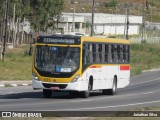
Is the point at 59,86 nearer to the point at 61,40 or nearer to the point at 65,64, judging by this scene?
the point at 65,64

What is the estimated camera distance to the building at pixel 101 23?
116000 mm

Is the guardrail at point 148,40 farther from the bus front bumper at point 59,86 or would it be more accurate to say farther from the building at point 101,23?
the bus front bumper at point 59,86

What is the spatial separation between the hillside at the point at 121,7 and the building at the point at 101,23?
26.3ft

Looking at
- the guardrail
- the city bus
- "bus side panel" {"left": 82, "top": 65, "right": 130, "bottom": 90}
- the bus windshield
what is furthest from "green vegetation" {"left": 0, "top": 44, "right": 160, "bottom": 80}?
the bus windshield

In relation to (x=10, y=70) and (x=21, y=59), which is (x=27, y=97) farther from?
(x=21, y=59)

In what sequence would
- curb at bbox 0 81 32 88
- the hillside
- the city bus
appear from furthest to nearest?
1. the hillside
2. curb at bbox 0 81 32 88
3. the city bus

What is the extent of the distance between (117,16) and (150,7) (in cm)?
3619

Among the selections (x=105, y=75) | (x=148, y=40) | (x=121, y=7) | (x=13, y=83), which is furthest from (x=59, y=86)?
(x=121, y=7)

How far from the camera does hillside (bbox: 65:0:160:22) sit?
459ft

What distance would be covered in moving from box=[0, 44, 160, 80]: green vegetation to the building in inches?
531

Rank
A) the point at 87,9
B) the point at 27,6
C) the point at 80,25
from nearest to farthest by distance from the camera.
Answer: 1. the point at 27,6
2. the point at 80,25
3. the point at 87,9

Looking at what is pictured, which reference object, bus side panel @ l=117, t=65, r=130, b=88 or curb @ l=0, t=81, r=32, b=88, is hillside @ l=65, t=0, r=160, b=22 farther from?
bus side panel @ l=117, t=65, r=130, b=88

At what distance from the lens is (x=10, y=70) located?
53.4m

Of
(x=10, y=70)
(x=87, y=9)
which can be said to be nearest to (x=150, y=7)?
(x=87, y=9)
